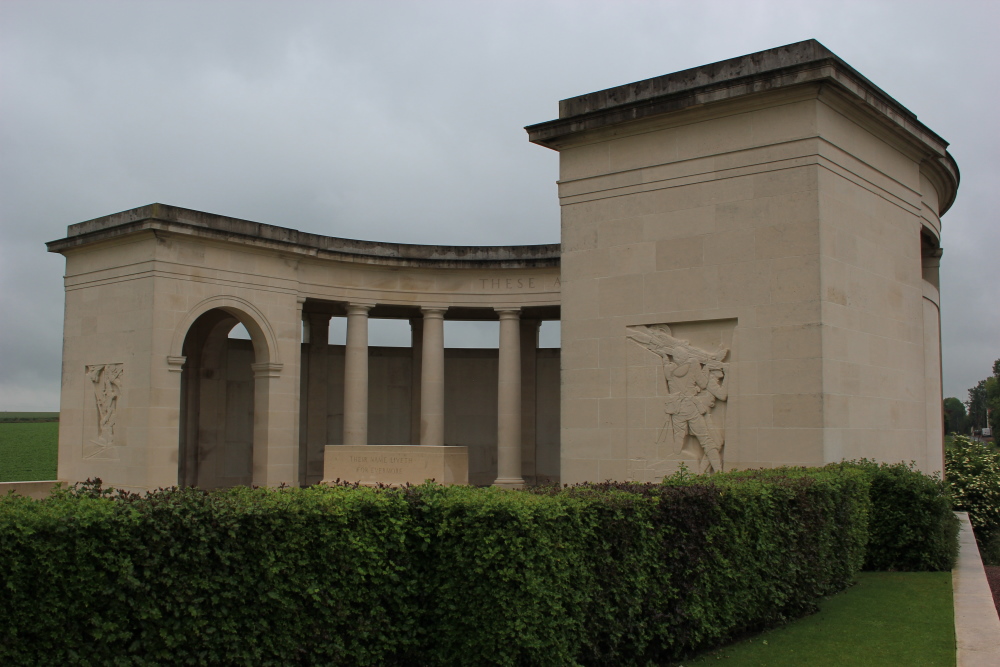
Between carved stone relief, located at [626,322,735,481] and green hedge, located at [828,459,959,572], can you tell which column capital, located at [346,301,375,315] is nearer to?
carved stone relief, located at [626,322,735,481]

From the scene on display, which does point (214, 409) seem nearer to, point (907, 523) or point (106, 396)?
point (106, 396)

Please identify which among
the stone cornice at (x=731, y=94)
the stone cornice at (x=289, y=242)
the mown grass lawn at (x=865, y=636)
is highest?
the stone cornice at (x=731, y=94)

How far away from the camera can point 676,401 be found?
1753cm

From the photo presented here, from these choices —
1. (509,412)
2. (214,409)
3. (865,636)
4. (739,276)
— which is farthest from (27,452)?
(865,636)

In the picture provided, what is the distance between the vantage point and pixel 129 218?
1115 inches

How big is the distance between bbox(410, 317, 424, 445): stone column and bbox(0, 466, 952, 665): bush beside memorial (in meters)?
28.8

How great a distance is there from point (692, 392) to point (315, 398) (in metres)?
23.8

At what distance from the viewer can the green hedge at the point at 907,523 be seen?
618 inches

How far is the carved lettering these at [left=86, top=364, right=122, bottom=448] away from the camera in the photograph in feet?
94.8

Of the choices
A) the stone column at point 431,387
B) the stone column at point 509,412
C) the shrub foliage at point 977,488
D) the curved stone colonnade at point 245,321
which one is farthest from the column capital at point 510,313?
the shrub foliage at point 977,488

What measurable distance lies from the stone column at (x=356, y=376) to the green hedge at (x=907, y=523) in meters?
20.8

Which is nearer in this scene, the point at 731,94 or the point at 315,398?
the point at 731,94

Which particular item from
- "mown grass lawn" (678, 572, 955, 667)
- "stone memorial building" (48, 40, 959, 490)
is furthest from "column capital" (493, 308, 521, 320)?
"mown grass lawn" (678, 572, 955, 667)

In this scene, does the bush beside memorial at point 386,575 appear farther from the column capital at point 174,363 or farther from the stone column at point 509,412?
the stone column at point 509,412
